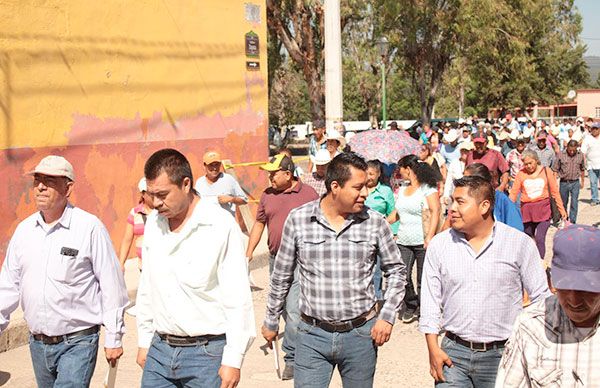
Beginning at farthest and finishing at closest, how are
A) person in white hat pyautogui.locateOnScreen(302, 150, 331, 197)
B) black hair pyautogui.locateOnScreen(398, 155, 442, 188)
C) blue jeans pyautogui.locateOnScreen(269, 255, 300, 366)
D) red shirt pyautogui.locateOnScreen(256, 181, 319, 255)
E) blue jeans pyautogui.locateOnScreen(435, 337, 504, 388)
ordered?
person in white hat pyautogui.locateOnScreen(302, 150, 331, 197), black hair pyautogui.locateOnScreen(398, 155, 442, 188), red shirt pyautogui.locateOnScreen(256, 181, 319, 255), blue jeans pyautogui.locateOnScreen(269, 255, 300, 366), blue jeans pyautogui.locateOnScreen(435, 337, 504, 388)

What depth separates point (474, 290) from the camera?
4.74 meters

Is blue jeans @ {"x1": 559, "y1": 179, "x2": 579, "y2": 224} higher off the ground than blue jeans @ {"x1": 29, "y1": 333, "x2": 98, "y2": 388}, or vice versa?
blue jeans @ {"x1": 29, "y1": 333, "x2": 98, "y2": 388}

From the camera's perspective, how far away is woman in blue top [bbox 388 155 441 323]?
28.8ft

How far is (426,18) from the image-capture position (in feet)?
111

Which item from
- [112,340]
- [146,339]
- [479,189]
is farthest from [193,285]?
[479,189]

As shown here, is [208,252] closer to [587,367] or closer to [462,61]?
[587,367]

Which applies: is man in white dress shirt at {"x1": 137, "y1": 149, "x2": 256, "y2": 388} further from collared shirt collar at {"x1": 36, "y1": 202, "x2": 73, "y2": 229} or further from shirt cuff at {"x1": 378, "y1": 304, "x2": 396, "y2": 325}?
shirt cuff at {"x1": 378, "y1": 304, "x2": 396, "y2": 325}

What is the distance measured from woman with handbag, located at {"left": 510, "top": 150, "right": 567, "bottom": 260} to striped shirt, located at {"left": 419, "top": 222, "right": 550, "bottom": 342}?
6.20 m

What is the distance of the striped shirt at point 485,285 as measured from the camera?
4723 millimetres

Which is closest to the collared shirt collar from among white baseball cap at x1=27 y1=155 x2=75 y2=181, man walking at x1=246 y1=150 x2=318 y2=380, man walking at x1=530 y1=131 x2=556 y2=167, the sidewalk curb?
white baseball cap at x1=27 y1=155 x2=75 y2=181

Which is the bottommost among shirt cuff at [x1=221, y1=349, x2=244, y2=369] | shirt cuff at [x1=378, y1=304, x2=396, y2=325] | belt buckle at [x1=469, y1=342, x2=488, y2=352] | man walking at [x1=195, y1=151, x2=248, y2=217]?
belt buckle at [x1=469, y1=342, x2=488, y2=352]

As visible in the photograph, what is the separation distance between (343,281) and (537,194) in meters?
6.40

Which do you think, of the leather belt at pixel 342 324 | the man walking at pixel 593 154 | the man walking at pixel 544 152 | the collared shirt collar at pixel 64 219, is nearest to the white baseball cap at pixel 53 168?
the collared shirt collar at pixel 64 219

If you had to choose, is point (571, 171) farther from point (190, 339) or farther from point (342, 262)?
point (190, 339)
